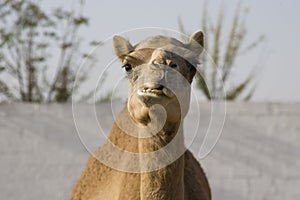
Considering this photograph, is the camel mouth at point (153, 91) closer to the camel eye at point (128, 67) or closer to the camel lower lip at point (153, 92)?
the camel lower lip at point (153, 92)

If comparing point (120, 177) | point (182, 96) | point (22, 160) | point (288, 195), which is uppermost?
point (182, 96)

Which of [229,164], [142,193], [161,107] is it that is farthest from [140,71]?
[229,164]

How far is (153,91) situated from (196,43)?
0.50 meters

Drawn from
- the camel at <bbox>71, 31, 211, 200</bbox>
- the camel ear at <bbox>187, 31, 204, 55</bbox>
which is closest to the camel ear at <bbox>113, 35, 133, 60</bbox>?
the camel at <bbox>71, 31, 211, 200</bbox>

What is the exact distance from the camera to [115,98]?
9.85 ft

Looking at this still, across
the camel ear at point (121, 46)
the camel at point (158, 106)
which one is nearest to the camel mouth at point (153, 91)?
the camel at point (158, 106)

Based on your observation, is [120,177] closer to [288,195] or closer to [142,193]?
[142,193]

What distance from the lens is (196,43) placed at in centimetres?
268

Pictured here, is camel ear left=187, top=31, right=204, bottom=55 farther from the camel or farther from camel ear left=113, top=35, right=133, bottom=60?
camel ear left=113, top=35, right=133, bottom=60

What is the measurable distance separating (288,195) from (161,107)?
3721mm

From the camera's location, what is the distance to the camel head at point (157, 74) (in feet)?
7.47

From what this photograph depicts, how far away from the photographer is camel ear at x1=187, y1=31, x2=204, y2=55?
2658mm

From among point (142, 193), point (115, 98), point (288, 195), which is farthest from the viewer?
point (288, 195)

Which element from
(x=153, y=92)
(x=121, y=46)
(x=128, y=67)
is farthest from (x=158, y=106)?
(x=121, y=46)
